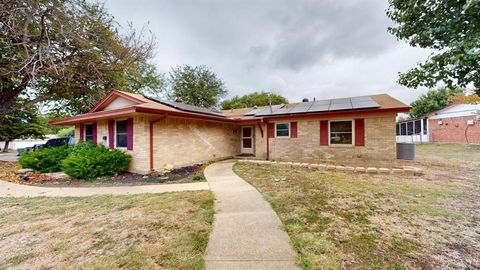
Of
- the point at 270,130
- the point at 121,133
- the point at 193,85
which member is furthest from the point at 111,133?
the point at 193,85

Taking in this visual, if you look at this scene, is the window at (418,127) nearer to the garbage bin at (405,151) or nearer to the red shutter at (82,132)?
the garbage bin at (405,151)

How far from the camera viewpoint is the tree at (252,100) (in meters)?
34.7

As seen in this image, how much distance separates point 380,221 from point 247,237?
8.35 ft

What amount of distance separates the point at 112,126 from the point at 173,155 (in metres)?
3.34

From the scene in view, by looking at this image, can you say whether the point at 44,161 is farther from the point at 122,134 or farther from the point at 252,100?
the point at 252,100

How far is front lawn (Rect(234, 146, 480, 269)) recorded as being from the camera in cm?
255

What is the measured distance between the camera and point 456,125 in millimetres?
20516

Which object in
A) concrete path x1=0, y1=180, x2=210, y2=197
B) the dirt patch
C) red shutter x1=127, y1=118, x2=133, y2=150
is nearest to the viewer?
concrete path x1=0, y1=180, x2=210, y2=197

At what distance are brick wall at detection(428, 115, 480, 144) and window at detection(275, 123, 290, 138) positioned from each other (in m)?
20.3

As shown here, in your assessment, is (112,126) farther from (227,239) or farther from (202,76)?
(202,76)

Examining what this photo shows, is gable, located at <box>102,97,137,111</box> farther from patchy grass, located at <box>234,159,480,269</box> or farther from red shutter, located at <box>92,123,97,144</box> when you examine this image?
patchy grass, located at <box>234,159,480,269</box>

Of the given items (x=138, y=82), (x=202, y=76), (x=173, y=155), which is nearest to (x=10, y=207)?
(x=173, y=155)

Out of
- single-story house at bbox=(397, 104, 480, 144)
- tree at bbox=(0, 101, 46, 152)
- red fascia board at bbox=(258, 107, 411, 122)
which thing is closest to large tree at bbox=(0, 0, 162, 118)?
red fascia board at bbox=(258, 107, 411, 122)

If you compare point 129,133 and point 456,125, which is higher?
point 456,125
